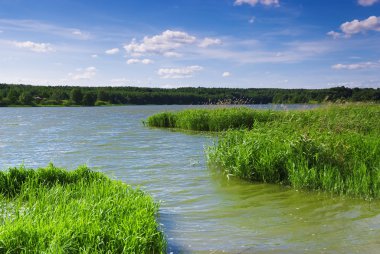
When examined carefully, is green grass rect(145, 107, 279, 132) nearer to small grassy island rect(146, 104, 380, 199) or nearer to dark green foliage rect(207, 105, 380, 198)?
small grassy island rect(146, 104, 380, 199)

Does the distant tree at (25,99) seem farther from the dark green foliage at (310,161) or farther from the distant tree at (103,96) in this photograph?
the dark green foliage at (310,161)

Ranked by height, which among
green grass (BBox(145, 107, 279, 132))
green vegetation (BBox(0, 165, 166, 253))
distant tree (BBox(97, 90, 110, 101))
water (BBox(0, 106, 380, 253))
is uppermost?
distant tree (BBox(97, 90, 110, 101))

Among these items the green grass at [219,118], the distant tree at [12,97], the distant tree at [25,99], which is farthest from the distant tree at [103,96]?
the green grass at [219,118]

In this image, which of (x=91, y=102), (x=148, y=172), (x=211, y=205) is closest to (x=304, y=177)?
(x=211, y=205)

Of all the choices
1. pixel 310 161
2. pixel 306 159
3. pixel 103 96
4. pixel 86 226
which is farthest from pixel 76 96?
pixel 86 226

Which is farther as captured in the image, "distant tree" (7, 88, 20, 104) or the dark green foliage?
"distant tree" (7, 88, 20, 104)

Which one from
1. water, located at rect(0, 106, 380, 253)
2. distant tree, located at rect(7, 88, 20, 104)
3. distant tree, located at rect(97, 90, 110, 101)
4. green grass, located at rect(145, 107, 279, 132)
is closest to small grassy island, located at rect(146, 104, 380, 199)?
water, located at rect(0, 106, 380, 253)

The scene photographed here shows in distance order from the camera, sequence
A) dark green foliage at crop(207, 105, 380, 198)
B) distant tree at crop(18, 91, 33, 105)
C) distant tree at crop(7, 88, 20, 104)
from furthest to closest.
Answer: distant tree at crop(18, 91, 33, 105)
distant tree at crop(7, 88, 20, 104)
dark green foliage at crop(207, 105, 380, 198)

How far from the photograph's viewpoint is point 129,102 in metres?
144

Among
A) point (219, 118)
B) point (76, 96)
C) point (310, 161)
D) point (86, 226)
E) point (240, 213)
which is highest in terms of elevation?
point (76, 96)

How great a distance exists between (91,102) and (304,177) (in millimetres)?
123019

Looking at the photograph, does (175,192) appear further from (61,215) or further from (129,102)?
(129,102)

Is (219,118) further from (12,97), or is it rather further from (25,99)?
(12,97)

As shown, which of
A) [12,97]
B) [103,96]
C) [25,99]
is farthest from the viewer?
[103,96]
